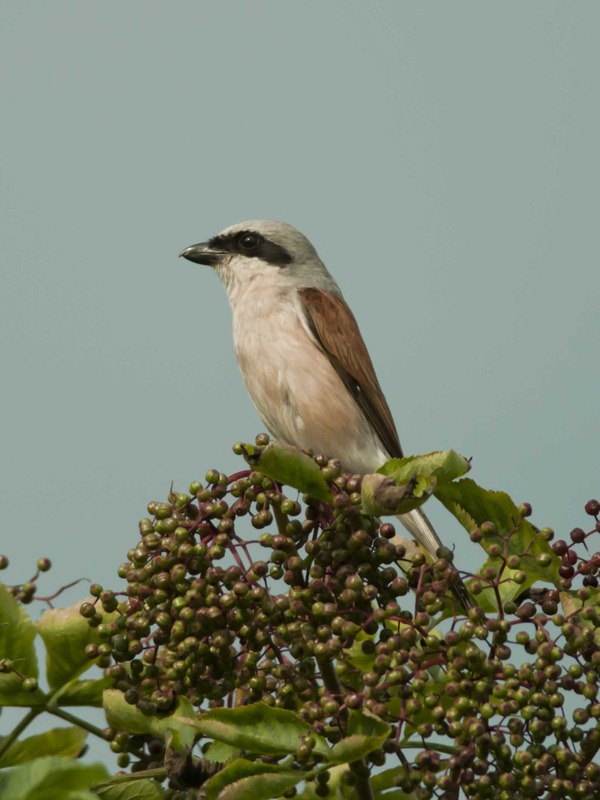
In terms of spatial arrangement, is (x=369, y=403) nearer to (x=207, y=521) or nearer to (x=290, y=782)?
(x=207, y=521)

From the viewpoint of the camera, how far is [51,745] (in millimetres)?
2949

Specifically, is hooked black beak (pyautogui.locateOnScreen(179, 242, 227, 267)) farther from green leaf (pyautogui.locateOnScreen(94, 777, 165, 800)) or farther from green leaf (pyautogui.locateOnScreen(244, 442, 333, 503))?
green leaf (pyautogui.locateOnScreen(94, 777, 165, 800))

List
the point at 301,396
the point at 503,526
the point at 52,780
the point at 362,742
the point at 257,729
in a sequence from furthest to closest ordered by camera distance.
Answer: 1. the point at 301,396
2. the point at 503,526
3. the point at 257,729
4. the point at 362,742
5. the point at 52,780

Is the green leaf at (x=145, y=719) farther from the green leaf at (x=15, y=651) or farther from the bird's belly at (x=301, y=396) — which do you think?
the bird's belly at (x=301, y=396)

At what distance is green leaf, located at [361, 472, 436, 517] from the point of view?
9.10 feet

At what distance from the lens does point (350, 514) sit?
298 centimetres

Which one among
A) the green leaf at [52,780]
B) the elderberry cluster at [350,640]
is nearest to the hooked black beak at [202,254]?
the elderberry cluster at [350,640]

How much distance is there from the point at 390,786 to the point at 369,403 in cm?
353

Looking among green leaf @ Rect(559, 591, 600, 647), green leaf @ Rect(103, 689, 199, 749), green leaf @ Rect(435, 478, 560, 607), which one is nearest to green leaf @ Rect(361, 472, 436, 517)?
green leaf @ Rect(435, 478, 560, 607)

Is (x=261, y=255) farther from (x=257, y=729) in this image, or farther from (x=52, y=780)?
(x=52, y=780)

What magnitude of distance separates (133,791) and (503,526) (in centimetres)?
114

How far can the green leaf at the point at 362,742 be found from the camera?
7.97ft

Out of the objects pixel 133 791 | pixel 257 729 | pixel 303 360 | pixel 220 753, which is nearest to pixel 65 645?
pixel 133 791

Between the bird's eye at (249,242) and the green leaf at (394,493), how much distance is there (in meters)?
4.22
